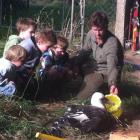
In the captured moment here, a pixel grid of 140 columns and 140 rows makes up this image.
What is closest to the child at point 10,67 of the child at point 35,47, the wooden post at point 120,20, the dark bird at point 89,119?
the child at point 35,47

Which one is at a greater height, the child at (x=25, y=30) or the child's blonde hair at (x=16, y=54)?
the child at (x=25, y=30)

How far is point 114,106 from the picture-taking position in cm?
595

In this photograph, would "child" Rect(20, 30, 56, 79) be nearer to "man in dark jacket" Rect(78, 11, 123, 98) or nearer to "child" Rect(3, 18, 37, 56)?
"child" Rect(3, 18, 37, 56)

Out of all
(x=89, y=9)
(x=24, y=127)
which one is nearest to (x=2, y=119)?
(x=24, y=127)

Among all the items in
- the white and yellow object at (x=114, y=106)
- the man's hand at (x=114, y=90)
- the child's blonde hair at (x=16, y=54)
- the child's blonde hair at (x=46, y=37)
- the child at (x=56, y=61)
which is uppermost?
the child's blonde hair at (x=46, y=37)

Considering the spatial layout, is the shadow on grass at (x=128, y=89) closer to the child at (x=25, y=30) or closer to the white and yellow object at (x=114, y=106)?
the white and yellow object at (x=114, y=106)

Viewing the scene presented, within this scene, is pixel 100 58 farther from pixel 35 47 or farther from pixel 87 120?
pixel 87 120

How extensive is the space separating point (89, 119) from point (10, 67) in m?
1.13

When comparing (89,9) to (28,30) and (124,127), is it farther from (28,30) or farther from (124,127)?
(124,127)

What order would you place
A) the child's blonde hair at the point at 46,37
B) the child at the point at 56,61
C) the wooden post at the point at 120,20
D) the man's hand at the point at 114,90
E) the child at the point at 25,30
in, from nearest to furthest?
the man's hand at the point at 114,90 → the child's blonde hair at the point at 46,37 → the child at the point at 56,61 → the child at the point at 25,30 → the wooden post at the point at 120,20

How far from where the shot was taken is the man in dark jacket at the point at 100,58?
20.9 ft

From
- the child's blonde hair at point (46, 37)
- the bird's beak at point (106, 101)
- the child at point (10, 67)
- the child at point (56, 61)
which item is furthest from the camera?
the child at point (56, 61)

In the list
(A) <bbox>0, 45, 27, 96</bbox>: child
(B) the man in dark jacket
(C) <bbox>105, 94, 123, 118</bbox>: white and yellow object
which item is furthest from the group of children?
(C) <bbox>105, 94, 123, 118</bbox>: white and yellow object

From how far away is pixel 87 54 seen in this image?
7.12 m
